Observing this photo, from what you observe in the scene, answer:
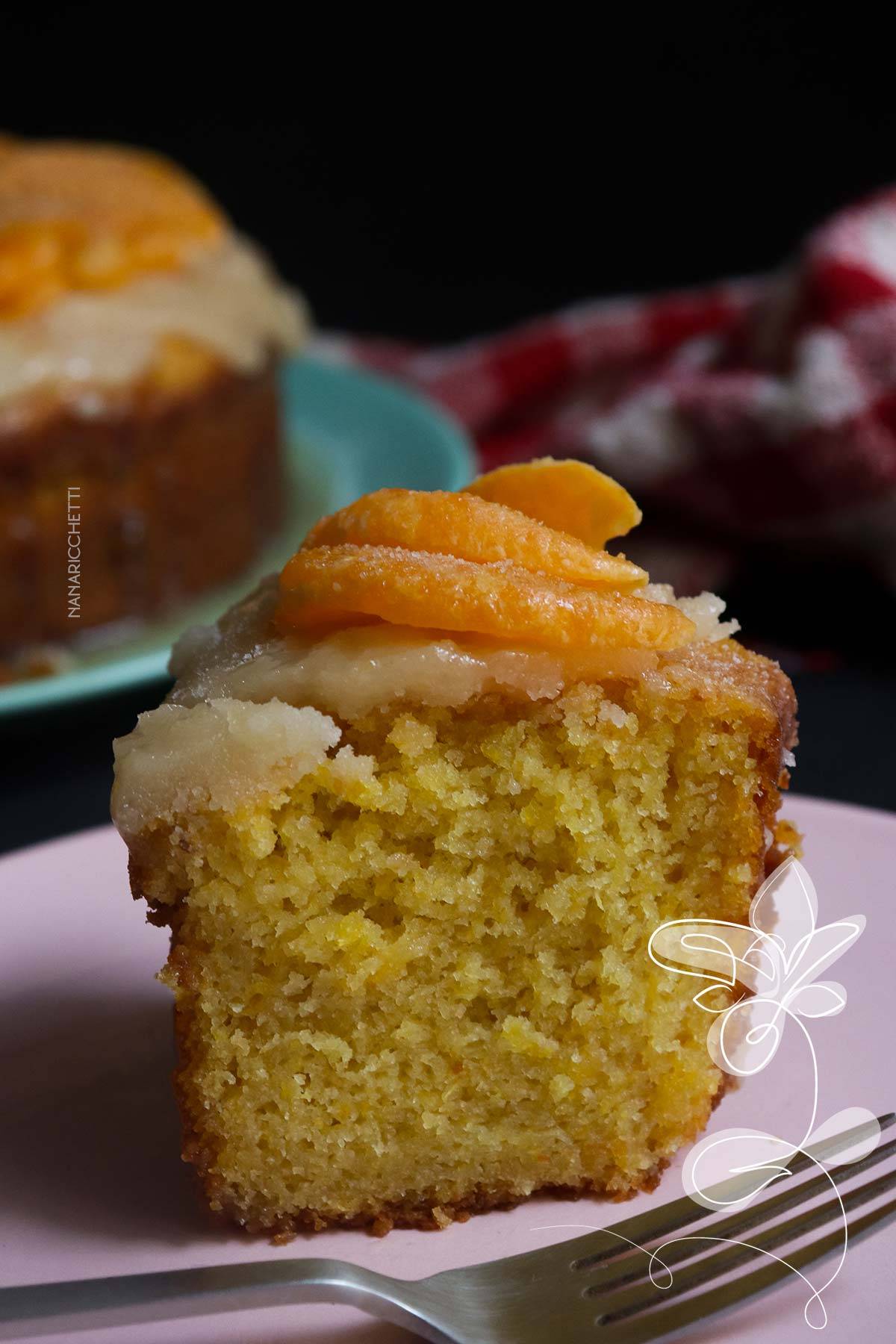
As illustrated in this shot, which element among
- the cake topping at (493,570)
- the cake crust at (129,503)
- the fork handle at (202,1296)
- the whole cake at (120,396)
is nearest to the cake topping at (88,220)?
the whole cake at (120,396)

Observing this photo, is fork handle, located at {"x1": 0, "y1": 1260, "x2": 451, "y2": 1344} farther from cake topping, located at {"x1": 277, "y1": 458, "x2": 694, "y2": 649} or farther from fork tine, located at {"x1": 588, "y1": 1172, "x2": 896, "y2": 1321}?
cake topping, located at {"x1": 277, "y1": 458, "x2": 694, "y2": 649}

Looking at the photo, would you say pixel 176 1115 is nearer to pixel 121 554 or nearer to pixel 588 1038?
pixel 588 1038

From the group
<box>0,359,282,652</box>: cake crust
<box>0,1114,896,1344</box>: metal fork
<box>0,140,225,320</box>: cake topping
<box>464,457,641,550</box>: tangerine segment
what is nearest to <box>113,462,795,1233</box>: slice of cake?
<box>464,457,641,550</box>: tangerine segment

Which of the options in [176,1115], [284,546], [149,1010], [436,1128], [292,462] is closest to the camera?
[436,1128]

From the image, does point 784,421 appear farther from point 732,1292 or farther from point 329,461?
point 732,1292

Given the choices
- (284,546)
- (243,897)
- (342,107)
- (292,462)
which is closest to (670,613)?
(243,897)

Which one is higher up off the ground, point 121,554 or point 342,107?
point 342,107

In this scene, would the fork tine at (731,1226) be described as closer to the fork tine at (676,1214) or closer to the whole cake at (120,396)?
the fork tine at (676,1214)

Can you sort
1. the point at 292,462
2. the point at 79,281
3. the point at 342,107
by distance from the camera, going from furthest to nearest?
1. the point at 342,107
2. the point at 292,462
3. the point at 79,281
